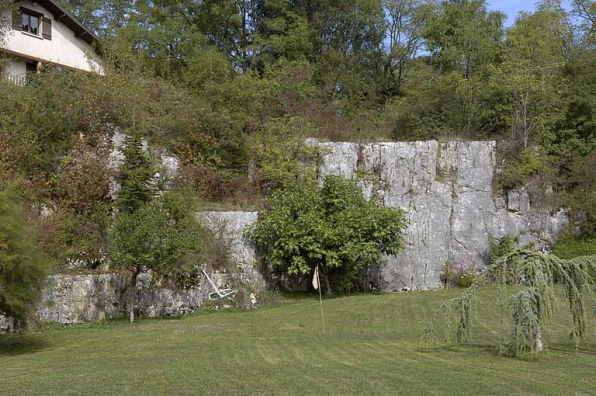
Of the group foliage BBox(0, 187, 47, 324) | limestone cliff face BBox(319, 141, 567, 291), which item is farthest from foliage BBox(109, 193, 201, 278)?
limestone cliff face BBox(319, 141, 567, 291)

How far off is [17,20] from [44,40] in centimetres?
176

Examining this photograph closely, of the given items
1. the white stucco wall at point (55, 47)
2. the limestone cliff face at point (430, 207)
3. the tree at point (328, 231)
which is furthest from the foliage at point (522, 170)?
the white stucco wall at point (55, 47)

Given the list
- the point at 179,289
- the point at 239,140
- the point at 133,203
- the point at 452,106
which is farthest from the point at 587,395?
the point at 452,106

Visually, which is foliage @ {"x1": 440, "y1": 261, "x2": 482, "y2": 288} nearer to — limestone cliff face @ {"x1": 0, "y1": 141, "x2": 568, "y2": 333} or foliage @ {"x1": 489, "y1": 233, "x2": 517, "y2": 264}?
limestone cliff face @ {"x1": 0, "y1": 141, "x2": 568, "y2": 333}

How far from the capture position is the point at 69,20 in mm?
33219

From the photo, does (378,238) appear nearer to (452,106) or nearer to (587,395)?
(452,106)

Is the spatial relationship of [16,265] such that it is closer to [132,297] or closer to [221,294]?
[132,297]

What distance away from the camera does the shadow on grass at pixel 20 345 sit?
566 inches

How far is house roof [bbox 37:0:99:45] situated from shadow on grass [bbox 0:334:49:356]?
71.4 ft

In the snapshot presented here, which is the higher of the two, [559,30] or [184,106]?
[559,30]

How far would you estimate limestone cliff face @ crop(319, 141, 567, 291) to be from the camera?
2652 centimetres

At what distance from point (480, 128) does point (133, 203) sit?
60.8 ft

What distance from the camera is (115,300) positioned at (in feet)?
64.5

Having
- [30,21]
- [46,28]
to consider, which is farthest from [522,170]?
[30,21]
